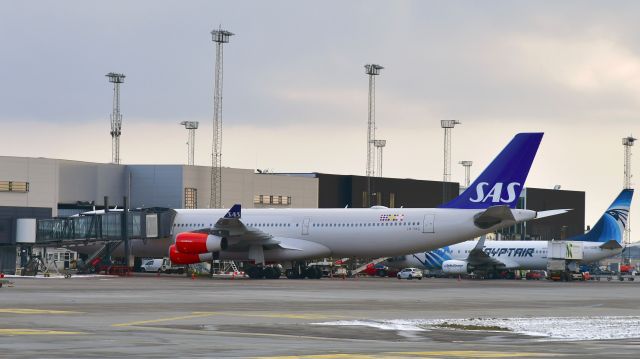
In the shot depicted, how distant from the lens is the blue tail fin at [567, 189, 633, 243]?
338 feet

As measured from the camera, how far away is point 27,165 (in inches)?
4080

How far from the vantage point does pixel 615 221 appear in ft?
338

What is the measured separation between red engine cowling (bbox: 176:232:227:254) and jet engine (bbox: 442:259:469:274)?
111 feet

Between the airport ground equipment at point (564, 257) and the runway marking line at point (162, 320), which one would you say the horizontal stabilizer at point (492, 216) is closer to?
the airport ground equipment at point (564, 257)

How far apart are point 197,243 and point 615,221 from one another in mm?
42264

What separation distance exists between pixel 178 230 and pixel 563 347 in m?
61.3

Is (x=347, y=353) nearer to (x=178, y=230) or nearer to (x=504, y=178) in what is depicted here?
(x=504, y=178)

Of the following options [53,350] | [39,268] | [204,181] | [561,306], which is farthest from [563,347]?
[204,181]

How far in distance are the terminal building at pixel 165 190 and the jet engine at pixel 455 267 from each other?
2477cm

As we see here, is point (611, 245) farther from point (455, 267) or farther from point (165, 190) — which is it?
point (165, 190)

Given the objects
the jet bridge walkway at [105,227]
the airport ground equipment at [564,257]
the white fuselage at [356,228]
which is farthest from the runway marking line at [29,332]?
the airport ground equipment at [564,257]

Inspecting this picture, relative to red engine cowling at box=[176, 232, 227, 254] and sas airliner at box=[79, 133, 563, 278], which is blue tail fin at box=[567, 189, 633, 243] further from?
red engine cowling at box=[176, 232, 227, 254]

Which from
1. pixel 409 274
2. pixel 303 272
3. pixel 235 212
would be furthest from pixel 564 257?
pixel 235 212

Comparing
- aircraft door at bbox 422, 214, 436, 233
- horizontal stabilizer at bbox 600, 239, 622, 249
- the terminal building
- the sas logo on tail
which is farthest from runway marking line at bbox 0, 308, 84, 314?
horizontal stabilizer at bbox 600, 239, 622, 249
